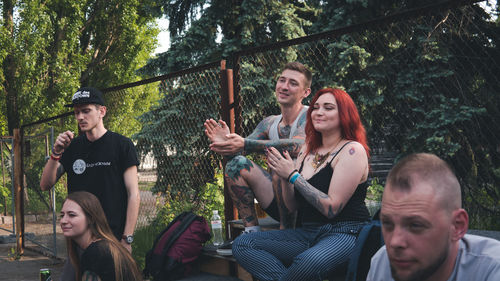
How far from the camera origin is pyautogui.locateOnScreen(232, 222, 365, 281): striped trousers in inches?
105

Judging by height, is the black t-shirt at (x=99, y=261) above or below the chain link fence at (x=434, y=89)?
below

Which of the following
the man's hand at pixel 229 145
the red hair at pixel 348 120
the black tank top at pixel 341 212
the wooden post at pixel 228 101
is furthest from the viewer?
the wooden post at pixel 228 101

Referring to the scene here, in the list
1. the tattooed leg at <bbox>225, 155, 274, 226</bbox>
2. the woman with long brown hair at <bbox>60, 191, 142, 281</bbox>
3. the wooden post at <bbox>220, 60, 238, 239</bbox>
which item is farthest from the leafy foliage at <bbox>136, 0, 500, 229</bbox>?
the woman with long brown hair at <bbox>60, 191, 142, 281</bbox>

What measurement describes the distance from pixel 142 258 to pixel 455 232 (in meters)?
5.29

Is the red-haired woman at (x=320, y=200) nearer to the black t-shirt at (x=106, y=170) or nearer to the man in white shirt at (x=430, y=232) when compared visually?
the black t-shirt at (x=106, y=170)

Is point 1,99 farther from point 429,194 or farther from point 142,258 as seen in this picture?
point 429,194

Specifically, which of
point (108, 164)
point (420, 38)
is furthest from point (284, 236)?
point (420, 38)

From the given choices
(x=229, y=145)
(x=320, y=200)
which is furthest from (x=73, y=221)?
(x=320, y=200)

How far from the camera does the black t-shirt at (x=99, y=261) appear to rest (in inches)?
107

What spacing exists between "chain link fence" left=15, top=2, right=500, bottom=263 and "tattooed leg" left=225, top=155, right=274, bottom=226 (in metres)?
0.99

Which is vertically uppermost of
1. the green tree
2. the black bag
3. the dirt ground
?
the green tree

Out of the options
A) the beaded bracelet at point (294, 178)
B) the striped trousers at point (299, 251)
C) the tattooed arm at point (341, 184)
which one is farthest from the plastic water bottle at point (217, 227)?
the tattooed arm at point (341, 184)

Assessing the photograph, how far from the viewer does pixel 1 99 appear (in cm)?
1577

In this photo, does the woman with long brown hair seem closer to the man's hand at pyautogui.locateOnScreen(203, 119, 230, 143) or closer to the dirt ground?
the man's hand at pyautogui.locateOnScreen(203, 119, 230, 143)
